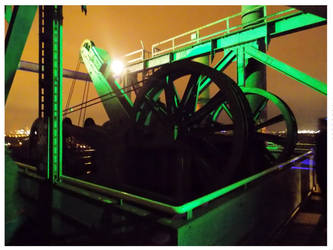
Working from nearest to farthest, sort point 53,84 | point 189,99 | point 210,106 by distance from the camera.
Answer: point 53,84 → point 210,106 → point 189,99

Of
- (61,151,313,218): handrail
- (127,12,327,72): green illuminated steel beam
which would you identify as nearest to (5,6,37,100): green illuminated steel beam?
(61,151,313,218): handrail

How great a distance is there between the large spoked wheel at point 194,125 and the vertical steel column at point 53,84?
2.35 metres

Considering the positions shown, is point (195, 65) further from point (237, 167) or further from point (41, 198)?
point (41, 198)

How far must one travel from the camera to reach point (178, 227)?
88.7 inches

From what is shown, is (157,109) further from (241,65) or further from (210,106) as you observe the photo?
(241,65)

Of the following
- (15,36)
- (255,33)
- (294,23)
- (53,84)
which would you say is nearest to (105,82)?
(53,84)

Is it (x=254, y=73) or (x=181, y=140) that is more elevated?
(x=254, y=73)

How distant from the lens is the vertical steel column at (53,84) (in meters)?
3.96

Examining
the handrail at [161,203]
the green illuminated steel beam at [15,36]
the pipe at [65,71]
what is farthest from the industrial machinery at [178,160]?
the pipe at [65,71]

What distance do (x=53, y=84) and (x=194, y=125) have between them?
387 centimetres

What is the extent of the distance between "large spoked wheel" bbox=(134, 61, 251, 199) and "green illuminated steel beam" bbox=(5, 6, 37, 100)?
130 inches

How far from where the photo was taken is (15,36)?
3102mm

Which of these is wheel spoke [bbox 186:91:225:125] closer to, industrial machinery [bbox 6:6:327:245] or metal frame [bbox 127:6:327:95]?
industrial machinery [bbox 6:6:327:245]
